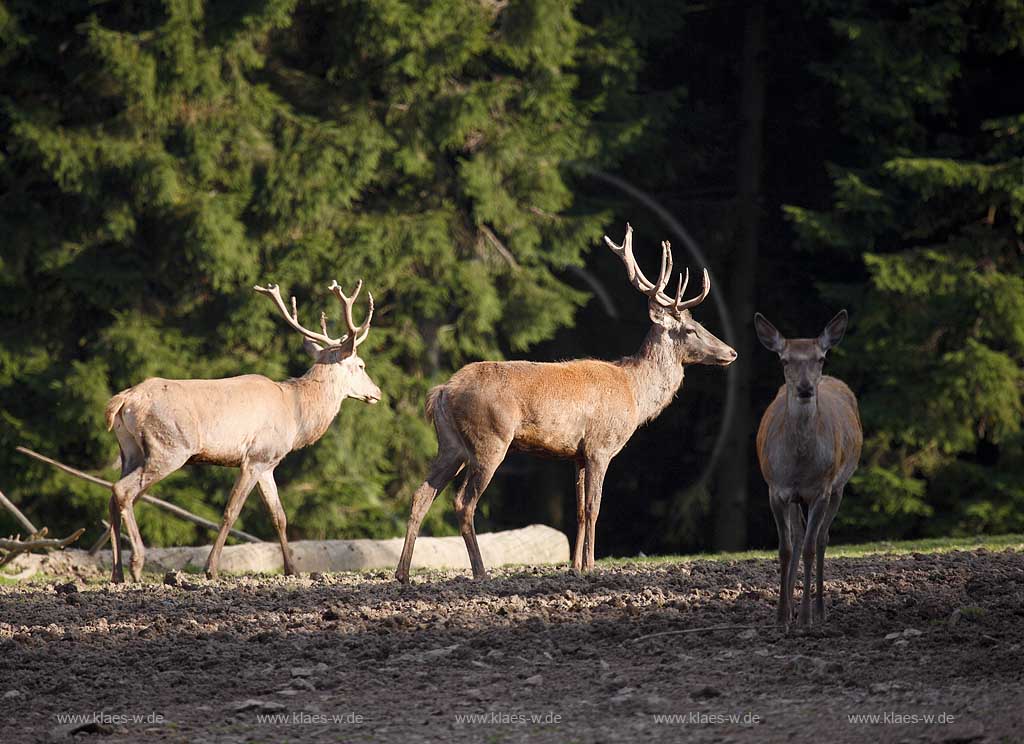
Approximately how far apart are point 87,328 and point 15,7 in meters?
4.33

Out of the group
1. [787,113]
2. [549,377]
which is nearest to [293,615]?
[549,377]

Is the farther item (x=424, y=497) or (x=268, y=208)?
(x=268, y=208)

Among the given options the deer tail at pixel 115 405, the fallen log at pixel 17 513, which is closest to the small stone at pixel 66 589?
the fallen log at pixel 17 513

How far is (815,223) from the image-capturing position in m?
19.1

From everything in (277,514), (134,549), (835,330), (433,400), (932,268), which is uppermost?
(932,268)

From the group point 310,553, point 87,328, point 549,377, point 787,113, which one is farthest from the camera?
point 787,113

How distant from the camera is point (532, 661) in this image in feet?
24.8

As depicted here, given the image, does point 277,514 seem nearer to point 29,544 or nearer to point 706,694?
point 29,544

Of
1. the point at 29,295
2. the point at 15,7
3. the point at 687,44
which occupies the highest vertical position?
the point at 687,44

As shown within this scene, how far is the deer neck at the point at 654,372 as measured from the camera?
39.0 feet

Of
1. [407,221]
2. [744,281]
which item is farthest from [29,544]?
[744,281]

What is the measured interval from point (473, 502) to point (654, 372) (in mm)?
2310

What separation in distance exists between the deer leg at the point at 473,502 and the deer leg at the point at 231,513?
2.17 metres

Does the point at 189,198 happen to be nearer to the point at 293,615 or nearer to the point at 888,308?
the point at 888,308
